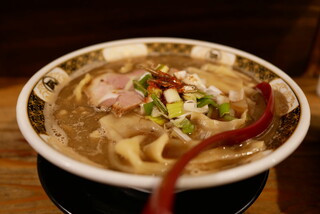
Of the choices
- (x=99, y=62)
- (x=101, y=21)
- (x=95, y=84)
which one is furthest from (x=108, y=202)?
(x=101, y=21)

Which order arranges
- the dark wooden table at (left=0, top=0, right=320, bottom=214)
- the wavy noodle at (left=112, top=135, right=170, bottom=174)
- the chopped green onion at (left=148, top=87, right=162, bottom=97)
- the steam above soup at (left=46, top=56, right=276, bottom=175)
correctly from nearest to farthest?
the wavy noodle at (left=112, top=135, right=170, bottom=174) < the steam above soup at (left=46, top=56, right=276, bottom=175) < the chopped green onion at (left=148, top=87, right=162, bottom=97) < the dark wooden table at (left=0, top=0, right=320, bottom=214)

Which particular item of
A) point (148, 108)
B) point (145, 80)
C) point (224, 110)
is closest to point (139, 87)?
point (145, 80)

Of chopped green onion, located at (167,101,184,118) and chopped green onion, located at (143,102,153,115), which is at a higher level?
chopped green onion, located at (167,101,184,118)

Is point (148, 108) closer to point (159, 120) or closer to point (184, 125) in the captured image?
point (159, 120)

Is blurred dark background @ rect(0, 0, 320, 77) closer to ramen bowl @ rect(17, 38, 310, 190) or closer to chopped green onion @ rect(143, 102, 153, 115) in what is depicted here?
ramen bowl @ rect(17, 38, 310, 190)

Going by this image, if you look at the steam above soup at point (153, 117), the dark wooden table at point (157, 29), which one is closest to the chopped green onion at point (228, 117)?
the steam above soup at point (153, 117)

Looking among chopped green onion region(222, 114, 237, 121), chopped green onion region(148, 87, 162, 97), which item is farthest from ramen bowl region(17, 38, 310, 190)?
chopped green onion region(148, 87, 162, 97)

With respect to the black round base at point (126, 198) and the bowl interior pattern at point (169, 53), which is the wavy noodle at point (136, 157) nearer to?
the black round base at point (126, 198)
